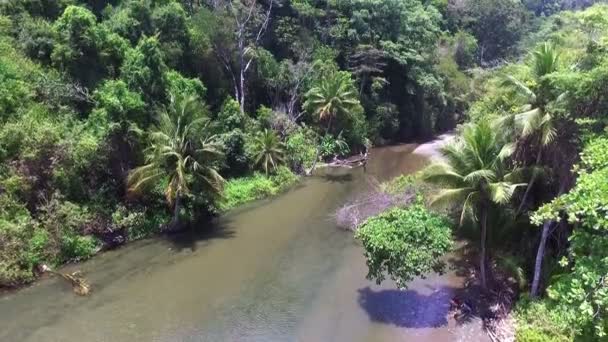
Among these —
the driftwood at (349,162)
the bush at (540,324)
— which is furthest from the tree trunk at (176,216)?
the bush at (540,324)

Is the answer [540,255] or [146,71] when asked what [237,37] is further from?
[540,255]

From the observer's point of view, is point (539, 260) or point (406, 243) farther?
point (406, 243)

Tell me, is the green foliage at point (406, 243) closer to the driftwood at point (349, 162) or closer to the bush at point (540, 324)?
the bush at point (540, 324)

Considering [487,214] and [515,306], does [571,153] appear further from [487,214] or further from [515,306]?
[515,306]

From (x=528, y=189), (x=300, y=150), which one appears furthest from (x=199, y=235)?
(x=528, y=189)

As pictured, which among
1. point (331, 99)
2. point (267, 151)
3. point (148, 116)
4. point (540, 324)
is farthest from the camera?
point (331, 99)

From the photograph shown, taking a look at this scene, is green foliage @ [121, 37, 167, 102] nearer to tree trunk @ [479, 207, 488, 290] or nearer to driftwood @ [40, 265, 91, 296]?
driftwood @ [40, 265, 91, 296]

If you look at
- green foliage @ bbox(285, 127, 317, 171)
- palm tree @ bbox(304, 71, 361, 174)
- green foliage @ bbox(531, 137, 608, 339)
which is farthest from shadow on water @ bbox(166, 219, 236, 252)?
green foliage @ bbox(531, 137, 608, 339)
